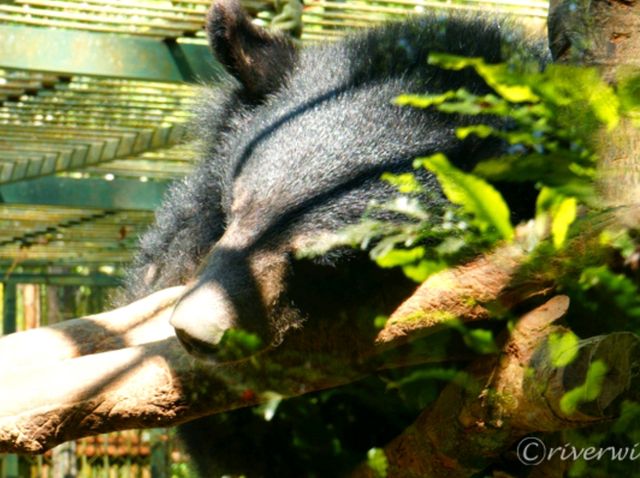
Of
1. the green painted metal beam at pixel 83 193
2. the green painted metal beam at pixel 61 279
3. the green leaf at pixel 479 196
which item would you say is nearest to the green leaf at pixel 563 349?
the green leaf at pixel 479 196

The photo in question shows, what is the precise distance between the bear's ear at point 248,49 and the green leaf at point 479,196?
2.59 m

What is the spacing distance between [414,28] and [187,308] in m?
1.56

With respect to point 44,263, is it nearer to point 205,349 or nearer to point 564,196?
point 205,349

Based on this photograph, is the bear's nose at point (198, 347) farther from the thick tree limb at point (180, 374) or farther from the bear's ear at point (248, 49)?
the bear's ear at point (248, 49)

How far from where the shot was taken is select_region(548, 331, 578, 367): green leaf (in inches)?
68.4

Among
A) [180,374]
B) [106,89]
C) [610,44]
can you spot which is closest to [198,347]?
[180,374]

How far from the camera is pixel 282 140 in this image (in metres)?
3.35

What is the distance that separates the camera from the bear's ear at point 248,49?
389 cm

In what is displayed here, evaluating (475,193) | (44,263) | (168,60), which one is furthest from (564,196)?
(44,263)

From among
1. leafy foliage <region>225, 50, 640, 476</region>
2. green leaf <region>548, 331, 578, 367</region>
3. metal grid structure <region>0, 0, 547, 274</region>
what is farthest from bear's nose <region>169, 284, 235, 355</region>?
metal grid structure <region>0, 0, 547, 274</region>

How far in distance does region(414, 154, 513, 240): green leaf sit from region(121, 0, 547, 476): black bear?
1.20m

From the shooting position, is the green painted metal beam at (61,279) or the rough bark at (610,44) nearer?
the rough bark at (610,44)

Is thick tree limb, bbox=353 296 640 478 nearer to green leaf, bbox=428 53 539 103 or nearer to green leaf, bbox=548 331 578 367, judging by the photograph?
green leaf, bbox=548 331 578 367

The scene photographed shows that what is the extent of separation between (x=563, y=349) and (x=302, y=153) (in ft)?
5.19
